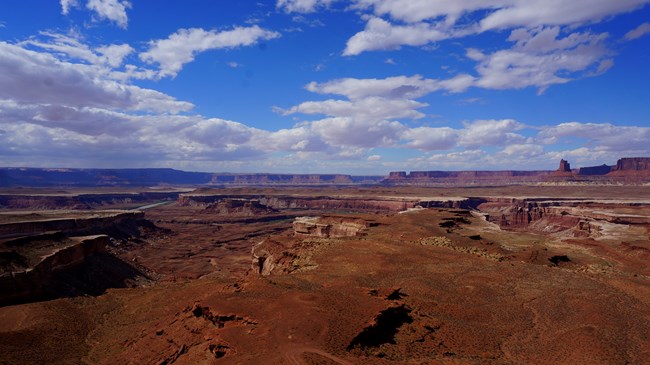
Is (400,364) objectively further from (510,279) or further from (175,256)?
(175,256)

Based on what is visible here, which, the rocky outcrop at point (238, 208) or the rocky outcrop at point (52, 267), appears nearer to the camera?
the rocky outcrop at point (52, 267)

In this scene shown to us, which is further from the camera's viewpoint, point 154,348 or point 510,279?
point 510,279

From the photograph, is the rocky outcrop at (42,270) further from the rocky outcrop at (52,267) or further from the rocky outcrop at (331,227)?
the rocky outcrop at (331,227)

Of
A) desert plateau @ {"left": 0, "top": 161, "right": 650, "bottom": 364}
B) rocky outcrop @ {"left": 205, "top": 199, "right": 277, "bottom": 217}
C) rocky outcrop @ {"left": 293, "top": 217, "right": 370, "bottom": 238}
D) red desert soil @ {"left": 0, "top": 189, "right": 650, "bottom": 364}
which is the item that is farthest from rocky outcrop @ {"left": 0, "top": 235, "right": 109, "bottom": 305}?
rocky outcrop @ {"left": 205, "top": 199, "right": 277, "bottom": 217}

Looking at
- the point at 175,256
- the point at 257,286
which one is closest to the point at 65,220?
the point at 175,256

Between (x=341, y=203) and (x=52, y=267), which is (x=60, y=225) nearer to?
(x=52, y=267)

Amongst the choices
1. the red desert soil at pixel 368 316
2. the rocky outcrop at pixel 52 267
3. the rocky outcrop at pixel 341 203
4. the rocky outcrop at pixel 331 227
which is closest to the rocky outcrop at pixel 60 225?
the rocky outcrop at pixel 52 267
